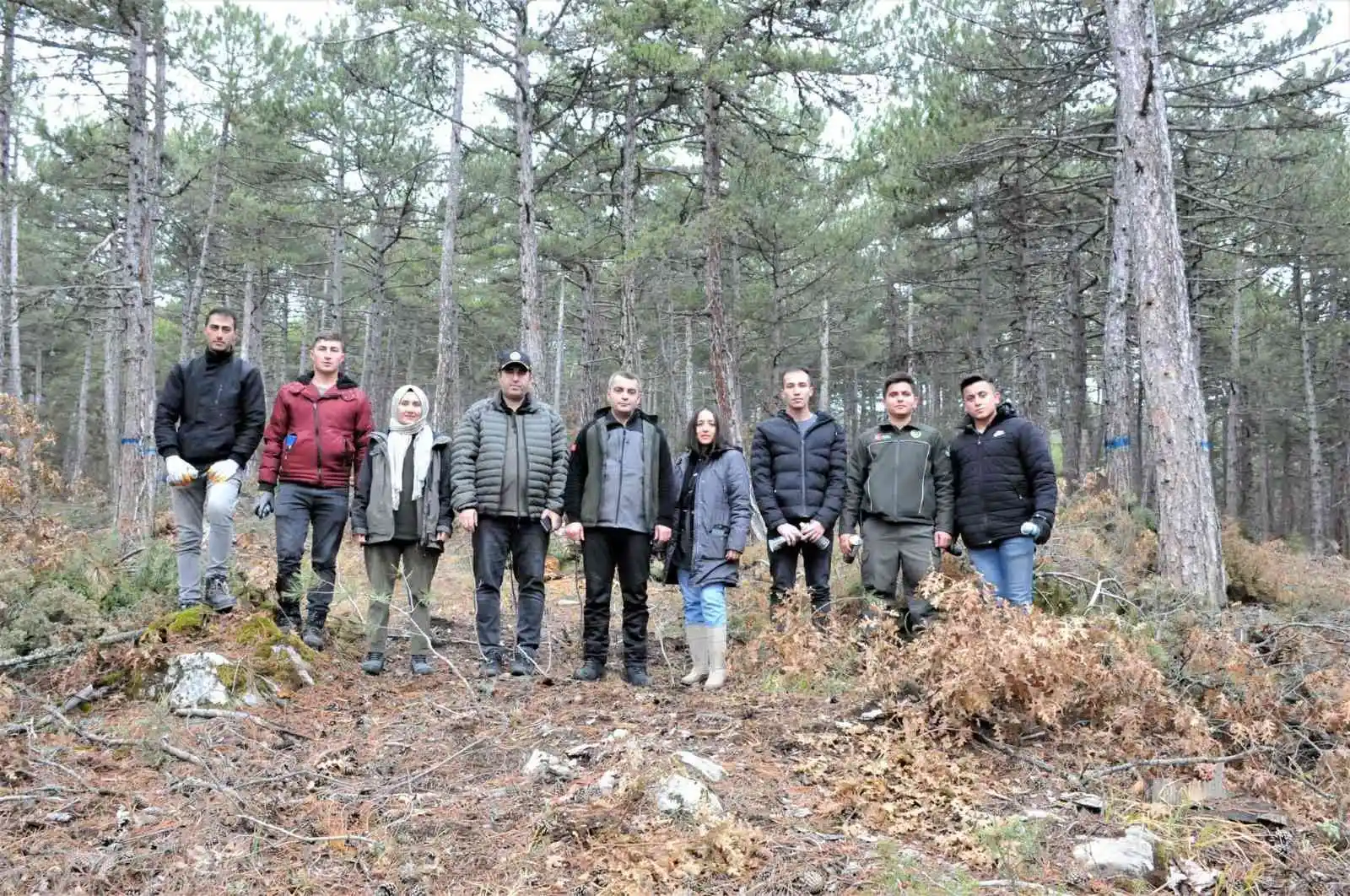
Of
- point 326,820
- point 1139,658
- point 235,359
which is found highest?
point 235,359

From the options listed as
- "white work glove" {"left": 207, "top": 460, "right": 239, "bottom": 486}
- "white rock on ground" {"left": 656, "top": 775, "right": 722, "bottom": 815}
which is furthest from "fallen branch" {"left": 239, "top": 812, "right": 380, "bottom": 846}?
"white work glove" {"left": 207, "top": 460, "right": 239, "bottom": 486}

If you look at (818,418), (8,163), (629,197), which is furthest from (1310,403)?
(8,163)

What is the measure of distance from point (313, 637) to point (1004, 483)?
16.3 feet

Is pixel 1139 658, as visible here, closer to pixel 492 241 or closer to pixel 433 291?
pixel 492 241

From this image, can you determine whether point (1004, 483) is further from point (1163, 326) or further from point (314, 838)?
point (314, 838)

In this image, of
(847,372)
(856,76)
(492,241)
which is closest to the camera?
(856,76)

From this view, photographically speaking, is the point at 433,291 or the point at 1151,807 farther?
the point at 433,291

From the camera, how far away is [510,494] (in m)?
5.56

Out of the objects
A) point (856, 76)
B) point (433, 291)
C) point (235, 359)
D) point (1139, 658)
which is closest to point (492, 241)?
point (433, 291)

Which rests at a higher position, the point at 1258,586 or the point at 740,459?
the point at 740,459

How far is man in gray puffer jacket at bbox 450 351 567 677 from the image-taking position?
556cm

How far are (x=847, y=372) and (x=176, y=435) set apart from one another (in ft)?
104

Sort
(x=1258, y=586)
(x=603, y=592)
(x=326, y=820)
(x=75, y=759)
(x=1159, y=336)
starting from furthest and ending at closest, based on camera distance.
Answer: (x=1258, y=586) < (x=1159, y=336) < (x=603, y=592) < (x=75, y=759) < (x=326, y=820)

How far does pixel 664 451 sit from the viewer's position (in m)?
5.70
